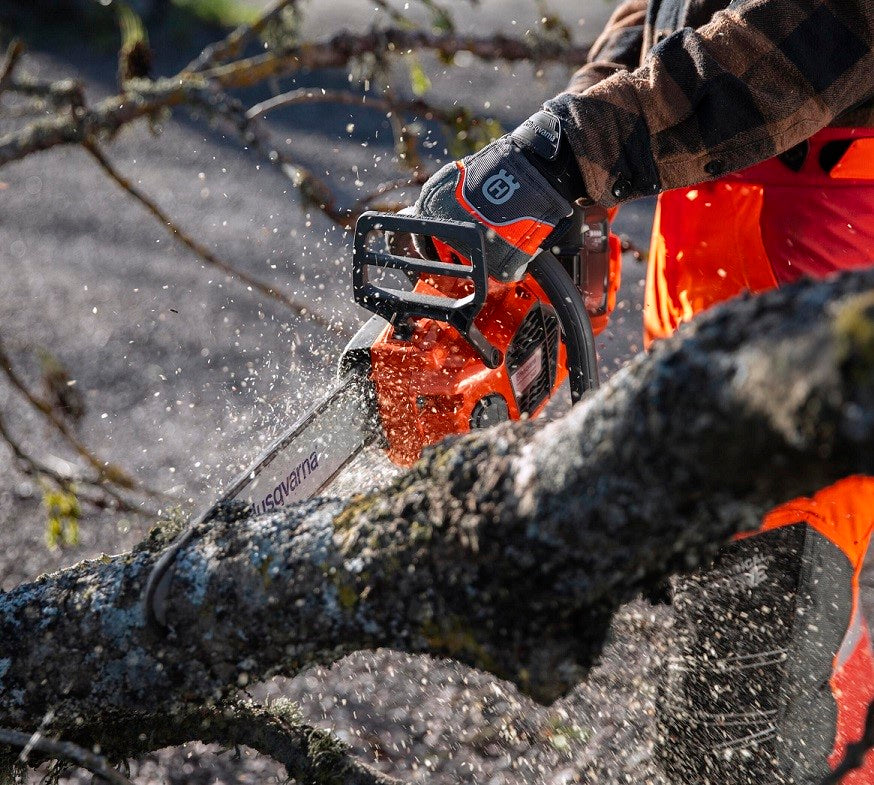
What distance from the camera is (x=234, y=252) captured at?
6.29 m

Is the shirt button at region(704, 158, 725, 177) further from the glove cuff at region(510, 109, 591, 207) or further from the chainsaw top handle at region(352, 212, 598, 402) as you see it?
the chainsaw top handle at region(352, 212, 598, 402)

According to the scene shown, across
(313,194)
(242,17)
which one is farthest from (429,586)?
(242,17)

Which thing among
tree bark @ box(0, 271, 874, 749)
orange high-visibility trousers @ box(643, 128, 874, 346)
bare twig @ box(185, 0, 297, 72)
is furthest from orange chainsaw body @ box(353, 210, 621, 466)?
bare twig @ box(185, 0, 297, 72)

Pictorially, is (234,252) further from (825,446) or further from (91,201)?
(825,446)

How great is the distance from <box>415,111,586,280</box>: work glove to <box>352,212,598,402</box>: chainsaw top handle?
58 mm

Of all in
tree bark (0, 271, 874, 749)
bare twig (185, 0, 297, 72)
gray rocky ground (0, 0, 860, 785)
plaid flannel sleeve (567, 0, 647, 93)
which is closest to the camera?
tree bark (0, 271, 874, 749)

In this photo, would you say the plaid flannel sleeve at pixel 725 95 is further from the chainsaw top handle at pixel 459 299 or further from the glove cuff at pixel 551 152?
the chainsaw top handle at pixel 459 299

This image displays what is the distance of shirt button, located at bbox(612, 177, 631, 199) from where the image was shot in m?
1.62

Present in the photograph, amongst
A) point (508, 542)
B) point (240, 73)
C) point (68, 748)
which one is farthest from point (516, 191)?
point (240, 73)

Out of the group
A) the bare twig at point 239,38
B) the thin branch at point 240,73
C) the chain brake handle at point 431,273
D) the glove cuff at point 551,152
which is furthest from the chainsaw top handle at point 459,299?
the bare twig at point 239,38

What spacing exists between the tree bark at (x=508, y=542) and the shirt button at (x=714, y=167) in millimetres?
813

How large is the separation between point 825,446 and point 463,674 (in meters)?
2.15

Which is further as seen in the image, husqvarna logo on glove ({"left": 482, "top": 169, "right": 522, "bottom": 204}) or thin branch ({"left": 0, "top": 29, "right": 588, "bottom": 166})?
thin branch ({"left": 0, "top": 29, "right": 588, "bottom": 166})

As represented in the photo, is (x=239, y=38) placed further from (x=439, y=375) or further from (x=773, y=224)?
(x=773, y=224)
